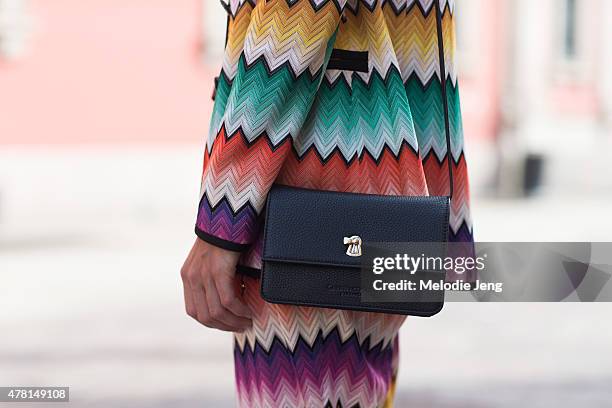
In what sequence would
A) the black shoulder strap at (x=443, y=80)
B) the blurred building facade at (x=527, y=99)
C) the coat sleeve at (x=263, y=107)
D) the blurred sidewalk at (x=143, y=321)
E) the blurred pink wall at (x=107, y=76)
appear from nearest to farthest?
the coat sleeve at (x=263, y=107) → the black shoulder strap at (x=443, y=80) → the blurred sidewalk at (x=143, y=321) → the blurred pink wall at (x=107, y=76) → the blurred building facade at (x=527, y=99)

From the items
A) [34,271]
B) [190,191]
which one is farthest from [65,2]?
[34,271]

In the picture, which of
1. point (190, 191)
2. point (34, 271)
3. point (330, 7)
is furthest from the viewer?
point (190, 191)

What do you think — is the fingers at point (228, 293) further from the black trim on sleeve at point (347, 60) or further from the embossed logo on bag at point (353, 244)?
the black trim on sleeve at point (347, 60)

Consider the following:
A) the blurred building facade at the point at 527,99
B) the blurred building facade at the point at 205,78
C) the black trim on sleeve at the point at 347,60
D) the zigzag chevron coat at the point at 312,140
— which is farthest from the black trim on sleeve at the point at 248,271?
the blurred building facade at the point at 527,99

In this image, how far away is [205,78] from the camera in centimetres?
1348

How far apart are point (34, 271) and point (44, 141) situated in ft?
11.5

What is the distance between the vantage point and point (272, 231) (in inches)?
61.6

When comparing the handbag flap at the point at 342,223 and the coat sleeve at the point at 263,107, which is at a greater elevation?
the coat sleeve at the point at 263,107

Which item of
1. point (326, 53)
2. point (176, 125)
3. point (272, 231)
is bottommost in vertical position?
point (272, 231)

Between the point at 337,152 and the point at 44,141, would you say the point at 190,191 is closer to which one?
the point at 44,141

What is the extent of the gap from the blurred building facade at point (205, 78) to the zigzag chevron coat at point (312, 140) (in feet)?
34.4

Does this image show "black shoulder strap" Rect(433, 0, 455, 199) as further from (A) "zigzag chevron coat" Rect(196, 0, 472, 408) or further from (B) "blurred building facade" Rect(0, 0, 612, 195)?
(B) "blurred building facade" Rect(0, 0, 612, 195)

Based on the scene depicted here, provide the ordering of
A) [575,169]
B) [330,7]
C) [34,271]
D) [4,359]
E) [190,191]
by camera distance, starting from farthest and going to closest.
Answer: [575,169] → [190,191] → [34,271] → [4,359] → [330,7]

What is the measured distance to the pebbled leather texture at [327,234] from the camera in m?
1.57
